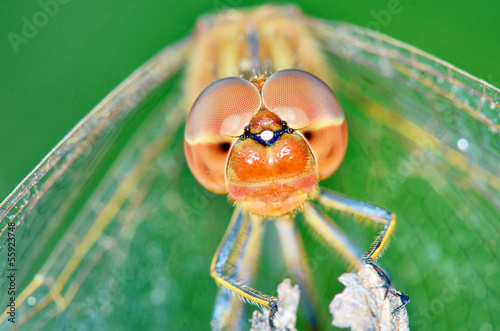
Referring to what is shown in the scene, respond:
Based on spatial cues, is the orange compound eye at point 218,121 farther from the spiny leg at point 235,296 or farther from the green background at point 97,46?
the green background at point 97,46

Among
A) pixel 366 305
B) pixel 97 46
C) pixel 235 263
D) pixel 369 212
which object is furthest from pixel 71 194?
pixel 366 305

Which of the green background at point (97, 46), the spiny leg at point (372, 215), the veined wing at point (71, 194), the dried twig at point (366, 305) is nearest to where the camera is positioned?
the dried twig at point (366, 305)

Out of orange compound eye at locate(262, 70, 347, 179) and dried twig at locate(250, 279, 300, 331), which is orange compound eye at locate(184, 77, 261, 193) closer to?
orange compound eye at locate(262, 70, 347, 179)

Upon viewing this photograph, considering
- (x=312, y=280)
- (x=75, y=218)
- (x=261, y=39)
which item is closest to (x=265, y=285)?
(x=312, y=280)

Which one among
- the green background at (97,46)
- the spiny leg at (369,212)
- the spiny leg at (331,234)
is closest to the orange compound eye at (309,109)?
the spiny leg at (369,212)

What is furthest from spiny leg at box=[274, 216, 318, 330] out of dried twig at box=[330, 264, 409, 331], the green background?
the green background

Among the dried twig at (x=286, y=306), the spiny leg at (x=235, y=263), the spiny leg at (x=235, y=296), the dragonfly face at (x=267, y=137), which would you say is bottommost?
the spiny leg at (x=235, y=296)
